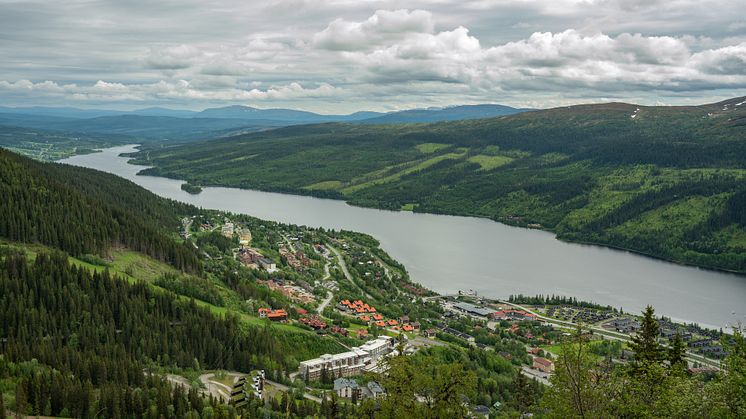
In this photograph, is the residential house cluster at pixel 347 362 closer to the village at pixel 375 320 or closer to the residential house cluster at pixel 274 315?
the village at pixel 375 320

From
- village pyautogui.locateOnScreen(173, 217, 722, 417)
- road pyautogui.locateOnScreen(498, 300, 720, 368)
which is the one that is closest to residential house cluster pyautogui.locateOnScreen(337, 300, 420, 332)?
village pyautogui.locateOnScreen(173, 217, 722, 417)

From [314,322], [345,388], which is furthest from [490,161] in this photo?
[345,388]

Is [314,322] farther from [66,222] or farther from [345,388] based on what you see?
[66,222]

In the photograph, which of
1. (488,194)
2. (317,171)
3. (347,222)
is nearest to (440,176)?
(488,194)

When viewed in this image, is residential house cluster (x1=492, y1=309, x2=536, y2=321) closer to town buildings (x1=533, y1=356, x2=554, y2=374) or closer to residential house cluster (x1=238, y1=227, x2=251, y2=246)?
town buildings (x1=533, y1=356, x2=554, y2=374)

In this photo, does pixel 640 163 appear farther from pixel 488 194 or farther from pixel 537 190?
pixel 488 194

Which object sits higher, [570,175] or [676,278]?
[570,175]
